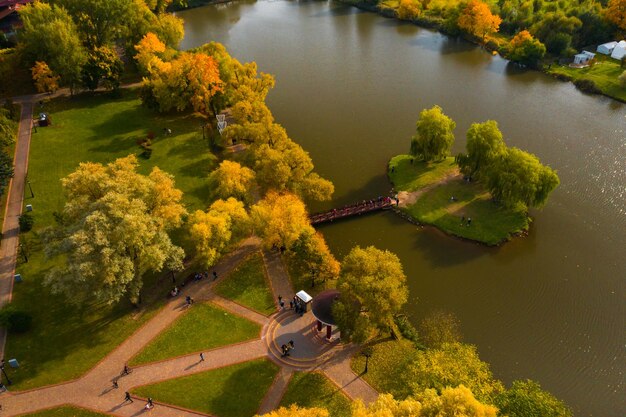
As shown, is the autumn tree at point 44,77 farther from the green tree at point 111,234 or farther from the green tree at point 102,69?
the green tree at point 111,234

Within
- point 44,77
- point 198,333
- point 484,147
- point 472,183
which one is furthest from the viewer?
point 44,77

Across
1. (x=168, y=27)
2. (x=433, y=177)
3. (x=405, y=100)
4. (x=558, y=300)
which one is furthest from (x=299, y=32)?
(x=558, y=300)

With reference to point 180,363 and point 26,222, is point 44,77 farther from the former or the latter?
point 180,363

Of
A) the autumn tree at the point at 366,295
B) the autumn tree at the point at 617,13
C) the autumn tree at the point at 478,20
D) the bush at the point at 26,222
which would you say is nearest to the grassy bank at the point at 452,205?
the autumn tree at the point at 366,295

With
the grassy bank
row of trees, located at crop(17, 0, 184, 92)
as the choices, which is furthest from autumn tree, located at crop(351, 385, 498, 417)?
row of trees, located at crop(17, 0, 184, 92)

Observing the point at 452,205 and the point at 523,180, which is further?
the point at 452,205

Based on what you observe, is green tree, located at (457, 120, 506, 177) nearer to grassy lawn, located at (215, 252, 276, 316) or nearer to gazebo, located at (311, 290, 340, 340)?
gazebo, located at (311, 290, 340, 340)

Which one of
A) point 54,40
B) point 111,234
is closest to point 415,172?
point 111,234

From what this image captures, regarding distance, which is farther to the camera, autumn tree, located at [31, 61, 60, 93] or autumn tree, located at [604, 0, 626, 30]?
autumn tree, located at [604, 0, 626, 30]
